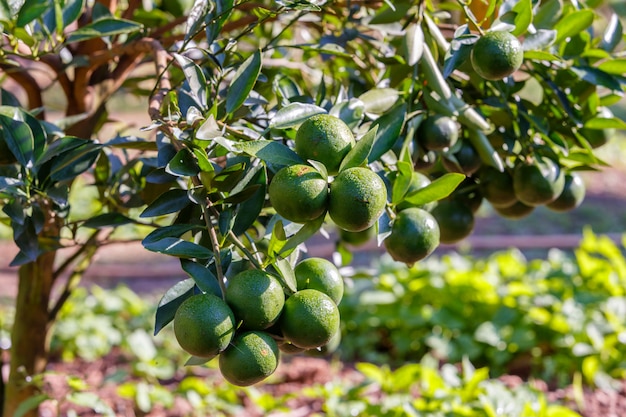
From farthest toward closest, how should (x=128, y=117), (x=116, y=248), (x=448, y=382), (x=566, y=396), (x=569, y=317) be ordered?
(x=128, y=117)
(x=116, y=248)
(x=569, y=317)
(x=566, y=396)
(x=448, y=382)

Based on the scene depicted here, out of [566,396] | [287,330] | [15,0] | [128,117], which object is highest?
[15,0]

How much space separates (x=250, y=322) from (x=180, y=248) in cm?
10

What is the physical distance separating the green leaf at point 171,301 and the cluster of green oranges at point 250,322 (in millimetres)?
35

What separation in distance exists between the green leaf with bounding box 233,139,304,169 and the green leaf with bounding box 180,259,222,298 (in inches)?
4.5

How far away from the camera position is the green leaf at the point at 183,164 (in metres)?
0.68

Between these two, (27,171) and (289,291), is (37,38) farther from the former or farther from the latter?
(289,291)

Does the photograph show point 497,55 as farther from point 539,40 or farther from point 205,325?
point 205,325

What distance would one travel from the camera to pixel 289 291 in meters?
0.70

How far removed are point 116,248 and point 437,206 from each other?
3.75 meters

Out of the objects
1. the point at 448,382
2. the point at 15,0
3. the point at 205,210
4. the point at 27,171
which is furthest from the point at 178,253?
the point at 448,382

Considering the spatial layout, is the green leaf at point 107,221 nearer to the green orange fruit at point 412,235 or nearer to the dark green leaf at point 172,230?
the dark green leaf at point 172,230

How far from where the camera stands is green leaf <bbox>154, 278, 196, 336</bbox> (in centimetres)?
70

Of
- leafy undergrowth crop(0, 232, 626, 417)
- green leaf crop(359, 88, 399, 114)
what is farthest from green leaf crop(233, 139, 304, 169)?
leafy undergrowth crop(0, 232, 626, 417)

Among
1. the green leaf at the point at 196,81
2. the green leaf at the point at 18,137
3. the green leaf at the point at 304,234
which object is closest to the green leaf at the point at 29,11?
the green leaf at the point at 18,137
